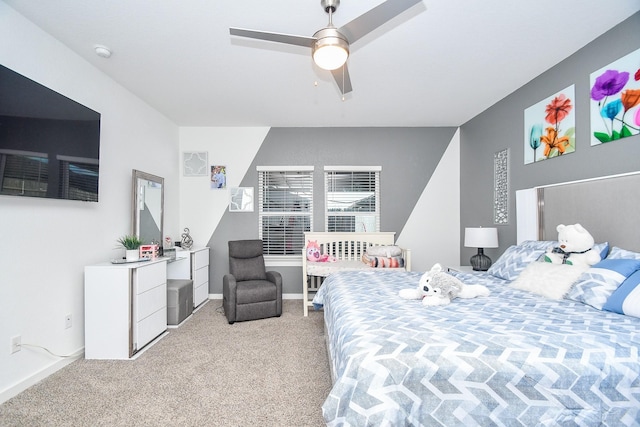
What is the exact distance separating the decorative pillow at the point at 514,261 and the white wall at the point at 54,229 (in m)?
3.81

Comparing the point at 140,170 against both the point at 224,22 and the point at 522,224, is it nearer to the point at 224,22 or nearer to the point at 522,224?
the point at 224,22

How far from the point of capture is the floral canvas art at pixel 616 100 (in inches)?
82.4

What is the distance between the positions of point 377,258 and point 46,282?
3356 millimetres

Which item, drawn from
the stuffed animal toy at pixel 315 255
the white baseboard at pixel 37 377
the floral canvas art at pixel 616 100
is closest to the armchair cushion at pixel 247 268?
the stuffed animal toy at pixel 315 255

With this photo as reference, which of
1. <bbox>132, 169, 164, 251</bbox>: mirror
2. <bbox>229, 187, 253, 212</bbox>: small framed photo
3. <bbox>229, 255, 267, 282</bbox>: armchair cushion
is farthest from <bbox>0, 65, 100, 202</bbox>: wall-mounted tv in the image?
<bbox>229, 187, 253, 212</bbox>: small framed photo

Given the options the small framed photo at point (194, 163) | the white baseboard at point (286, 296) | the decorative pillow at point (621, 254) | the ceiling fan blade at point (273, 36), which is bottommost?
the white baseboard at point (286, 296)

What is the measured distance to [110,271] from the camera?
8.45ft

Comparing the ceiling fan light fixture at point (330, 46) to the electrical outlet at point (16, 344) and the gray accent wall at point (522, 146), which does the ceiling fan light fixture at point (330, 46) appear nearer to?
the gray accent wall at point (522, 146)

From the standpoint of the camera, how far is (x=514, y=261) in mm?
2602

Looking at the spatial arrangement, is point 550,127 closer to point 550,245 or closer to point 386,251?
point 550,245

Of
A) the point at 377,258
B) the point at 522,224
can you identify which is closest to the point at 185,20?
the point at 377,258

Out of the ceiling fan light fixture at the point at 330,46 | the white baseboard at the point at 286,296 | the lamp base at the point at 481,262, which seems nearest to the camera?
the ceiling fan light fixture at the point at 330,46

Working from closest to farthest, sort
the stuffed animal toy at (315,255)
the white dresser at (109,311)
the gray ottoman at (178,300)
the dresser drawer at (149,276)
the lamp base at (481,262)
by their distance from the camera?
1. the white dresser at (109,311)
2. the dresser drawer at (149,276)
3. the gray ottoman at (178,300)
4. the lamp base at (481,262)
5. the stuffed animal toy at (315,255)

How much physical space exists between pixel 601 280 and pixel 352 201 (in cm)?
317
